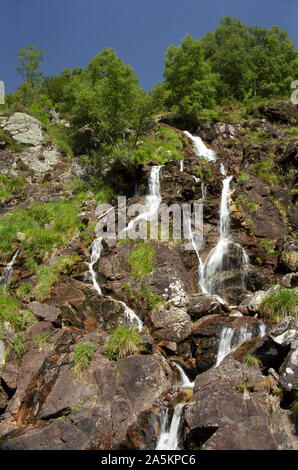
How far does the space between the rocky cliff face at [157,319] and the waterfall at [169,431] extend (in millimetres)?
139

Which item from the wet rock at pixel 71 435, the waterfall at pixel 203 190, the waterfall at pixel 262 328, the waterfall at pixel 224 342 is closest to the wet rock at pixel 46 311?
A: the wet rock at pixel 71 435

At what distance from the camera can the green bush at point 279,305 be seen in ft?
34.6

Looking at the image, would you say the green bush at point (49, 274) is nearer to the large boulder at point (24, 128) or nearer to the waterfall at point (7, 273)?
the waterfall at point (7, 273)

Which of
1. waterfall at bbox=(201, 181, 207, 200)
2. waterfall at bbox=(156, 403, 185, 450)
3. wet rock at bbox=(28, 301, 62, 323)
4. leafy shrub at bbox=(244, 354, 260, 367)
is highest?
waterfall at bbox=(201, 181, 207, 200)

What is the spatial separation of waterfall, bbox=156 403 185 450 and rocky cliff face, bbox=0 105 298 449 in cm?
14

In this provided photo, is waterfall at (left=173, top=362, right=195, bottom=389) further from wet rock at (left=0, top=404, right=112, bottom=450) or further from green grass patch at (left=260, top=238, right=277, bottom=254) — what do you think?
green grass patch at (left=260, top=238, right=277, bottom=254)

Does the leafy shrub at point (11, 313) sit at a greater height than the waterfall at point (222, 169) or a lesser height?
lesser

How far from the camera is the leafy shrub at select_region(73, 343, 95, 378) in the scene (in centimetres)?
901

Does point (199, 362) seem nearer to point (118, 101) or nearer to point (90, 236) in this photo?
point (90, 236)

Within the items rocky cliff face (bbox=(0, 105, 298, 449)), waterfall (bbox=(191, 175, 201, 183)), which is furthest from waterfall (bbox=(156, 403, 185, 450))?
waterfall (bbox=(191, 175, 201, 183))

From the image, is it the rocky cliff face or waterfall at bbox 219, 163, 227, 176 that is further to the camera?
waterfall at bbox 219, 163, 227, 176

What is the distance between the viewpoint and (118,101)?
20.6m

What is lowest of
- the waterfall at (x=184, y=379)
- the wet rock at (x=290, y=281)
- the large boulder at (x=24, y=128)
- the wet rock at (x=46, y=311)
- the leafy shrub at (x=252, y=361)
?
the waterfall at (x=184, y=379)

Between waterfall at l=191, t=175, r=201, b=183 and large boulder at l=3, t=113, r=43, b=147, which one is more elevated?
large boulder at l=3, t=113, r=43, b=147
